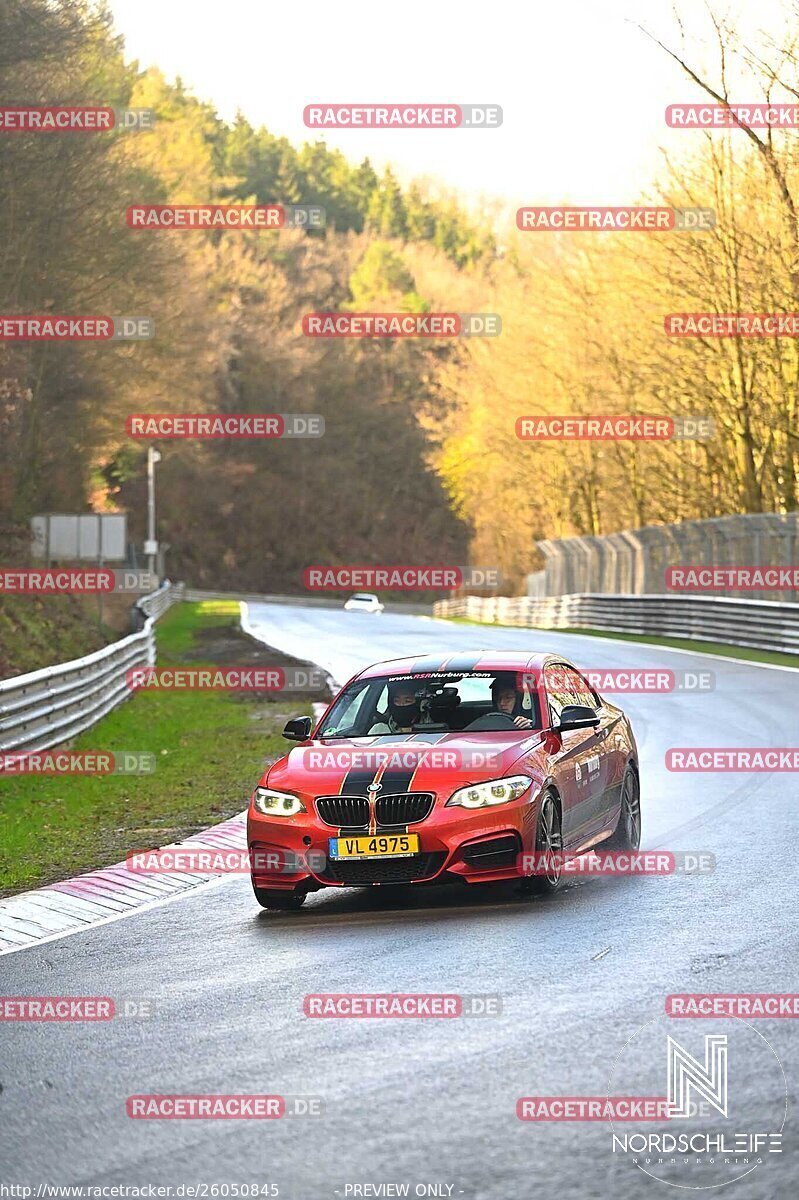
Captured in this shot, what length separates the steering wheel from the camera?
10.9m

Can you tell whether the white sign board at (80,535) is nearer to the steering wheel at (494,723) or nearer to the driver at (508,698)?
the driver at (508,698)

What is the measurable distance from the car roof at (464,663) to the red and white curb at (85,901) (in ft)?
5.74

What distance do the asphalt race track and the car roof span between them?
1453 mm

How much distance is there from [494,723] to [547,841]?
97 cm

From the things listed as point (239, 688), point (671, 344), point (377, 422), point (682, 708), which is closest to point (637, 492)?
point (671, 344)

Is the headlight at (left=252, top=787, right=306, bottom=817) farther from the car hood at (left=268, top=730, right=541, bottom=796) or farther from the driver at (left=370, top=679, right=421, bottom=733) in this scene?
the driver at (left=370, top=679, right=421, bottom=733)

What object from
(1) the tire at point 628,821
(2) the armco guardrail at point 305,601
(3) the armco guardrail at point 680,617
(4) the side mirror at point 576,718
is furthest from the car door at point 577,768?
(2) the armco guardrail at point 305,601

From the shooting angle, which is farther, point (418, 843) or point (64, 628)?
point (64, 628)

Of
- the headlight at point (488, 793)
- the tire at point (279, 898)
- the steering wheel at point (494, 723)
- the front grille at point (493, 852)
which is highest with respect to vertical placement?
the steering wheel at point (494, 723)

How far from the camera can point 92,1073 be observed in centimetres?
657

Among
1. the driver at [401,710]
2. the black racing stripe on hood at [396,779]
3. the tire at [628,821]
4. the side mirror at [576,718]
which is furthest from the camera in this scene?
the tire at [628,821]

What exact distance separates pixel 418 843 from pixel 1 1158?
4.54 metres

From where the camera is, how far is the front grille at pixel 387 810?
9.94 metres

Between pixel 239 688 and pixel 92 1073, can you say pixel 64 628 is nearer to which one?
pixel 239 688
